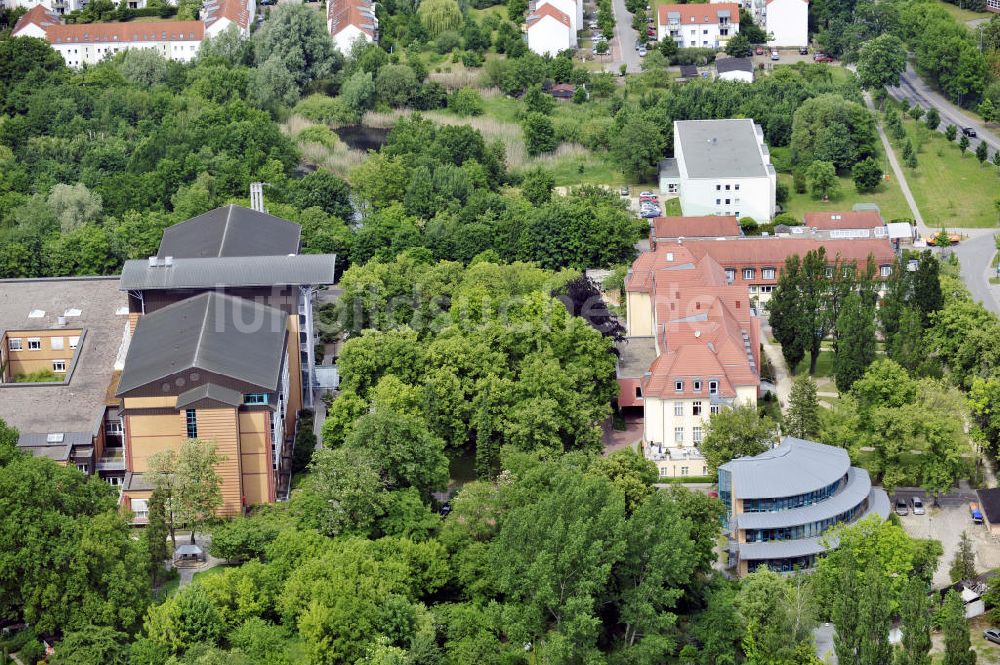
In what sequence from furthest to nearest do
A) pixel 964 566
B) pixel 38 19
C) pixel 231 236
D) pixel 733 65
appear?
pixel 38 19 → pixel 733 65 → pixel 231 236 → pixel 964 566

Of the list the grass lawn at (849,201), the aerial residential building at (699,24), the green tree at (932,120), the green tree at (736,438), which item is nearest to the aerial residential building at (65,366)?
the green tree at (736,438)

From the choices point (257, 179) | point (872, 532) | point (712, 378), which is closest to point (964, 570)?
point (872, 532)

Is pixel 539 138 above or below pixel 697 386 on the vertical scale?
above

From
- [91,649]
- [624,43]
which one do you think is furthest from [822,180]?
[91,649]

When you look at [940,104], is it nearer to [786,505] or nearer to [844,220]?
[844,220]

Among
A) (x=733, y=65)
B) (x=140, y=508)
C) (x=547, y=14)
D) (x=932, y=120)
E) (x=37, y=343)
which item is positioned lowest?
(x=140, y=508)

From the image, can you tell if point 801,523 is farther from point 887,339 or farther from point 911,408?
point 887,339

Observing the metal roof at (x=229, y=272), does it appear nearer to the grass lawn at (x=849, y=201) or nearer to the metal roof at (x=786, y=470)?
the metal roof at (x=786, y=470)

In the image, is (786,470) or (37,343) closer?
(786,470)
